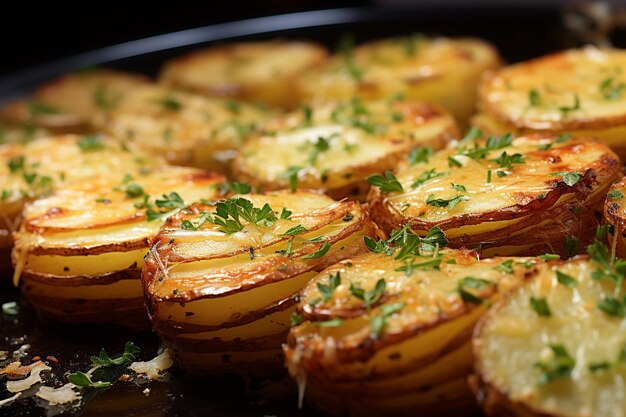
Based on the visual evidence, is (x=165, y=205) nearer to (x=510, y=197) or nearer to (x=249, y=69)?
(x=510, y=197)

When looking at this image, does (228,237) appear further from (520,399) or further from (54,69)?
(54,69)

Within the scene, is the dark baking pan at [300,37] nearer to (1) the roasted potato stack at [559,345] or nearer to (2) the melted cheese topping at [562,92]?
(2) the melted cheese topping at [562,92]

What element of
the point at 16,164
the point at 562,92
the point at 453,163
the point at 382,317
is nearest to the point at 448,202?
the point at 453,163

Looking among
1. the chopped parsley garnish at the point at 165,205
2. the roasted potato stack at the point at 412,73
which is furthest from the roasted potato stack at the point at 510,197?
the roasted potato stack at the point at 412,73

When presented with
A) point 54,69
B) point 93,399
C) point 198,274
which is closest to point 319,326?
point 198,274

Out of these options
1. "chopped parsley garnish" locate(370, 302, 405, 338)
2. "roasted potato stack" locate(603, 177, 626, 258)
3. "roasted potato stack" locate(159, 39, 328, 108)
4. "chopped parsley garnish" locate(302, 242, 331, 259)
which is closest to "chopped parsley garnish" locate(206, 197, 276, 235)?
"chopped parsley garnish" locate(302, 242, 331, 259)

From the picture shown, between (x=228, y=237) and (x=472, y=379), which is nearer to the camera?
(x=472, y=379)

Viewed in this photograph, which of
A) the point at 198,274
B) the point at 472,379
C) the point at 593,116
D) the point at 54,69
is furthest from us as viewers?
the point at 54,69
